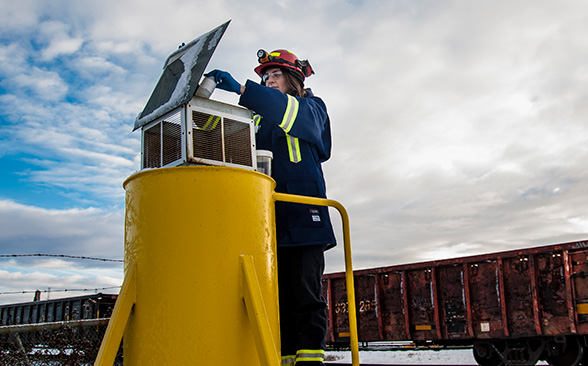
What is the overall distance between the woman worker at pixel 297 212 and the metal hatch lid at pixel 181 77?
13 cm

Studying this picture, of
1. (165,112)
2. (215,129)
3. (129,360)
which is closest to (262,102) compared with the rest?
(215,129)

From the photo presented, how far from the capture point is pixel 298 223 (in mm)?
2715

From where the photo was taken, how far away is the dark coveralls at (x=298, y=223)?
8.45 feet

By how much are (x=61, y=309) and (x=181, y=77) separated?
17322 millimetres

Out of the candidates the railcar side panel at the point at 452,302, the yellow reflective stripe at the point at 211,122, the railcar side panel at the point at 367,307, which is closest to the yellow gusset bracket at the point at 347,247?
the yellow reflective stripe at the point at 211,122

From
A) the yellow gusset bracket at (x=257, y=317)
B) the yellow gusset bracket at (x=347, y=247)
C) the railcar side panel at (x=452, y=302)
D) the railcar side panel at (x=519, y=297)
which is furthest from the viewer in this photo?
the railcar side panel at (x=452, y=302)

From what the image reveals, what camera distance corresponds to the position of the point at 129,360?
2.14 meters

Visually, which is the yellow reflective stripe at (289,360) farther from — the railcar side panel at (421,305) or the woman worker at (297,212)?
the railcar side panel at (421,305)

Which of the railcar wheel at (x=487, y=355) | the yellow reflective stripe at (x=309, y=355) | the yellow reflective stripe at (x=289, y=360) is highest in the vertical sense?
the yellow reflective stripe at (x=309, y=355)

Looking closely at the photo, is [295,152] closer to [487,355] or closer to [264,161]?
[264,161]

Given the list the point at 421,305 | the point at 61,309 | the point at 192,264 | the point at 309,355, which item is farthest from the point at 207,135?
the point at 61,309

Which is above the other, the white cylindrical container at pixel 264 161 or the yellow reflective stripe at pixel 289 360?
the white cylindrical container at pixel 264 161

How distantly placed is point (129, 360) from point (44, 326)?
9.06 feet

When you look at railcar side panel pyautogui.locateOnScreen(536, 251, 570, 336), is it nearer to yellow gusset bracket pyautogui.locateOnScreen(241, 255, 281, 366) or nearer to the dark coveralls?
the dark coveralls
